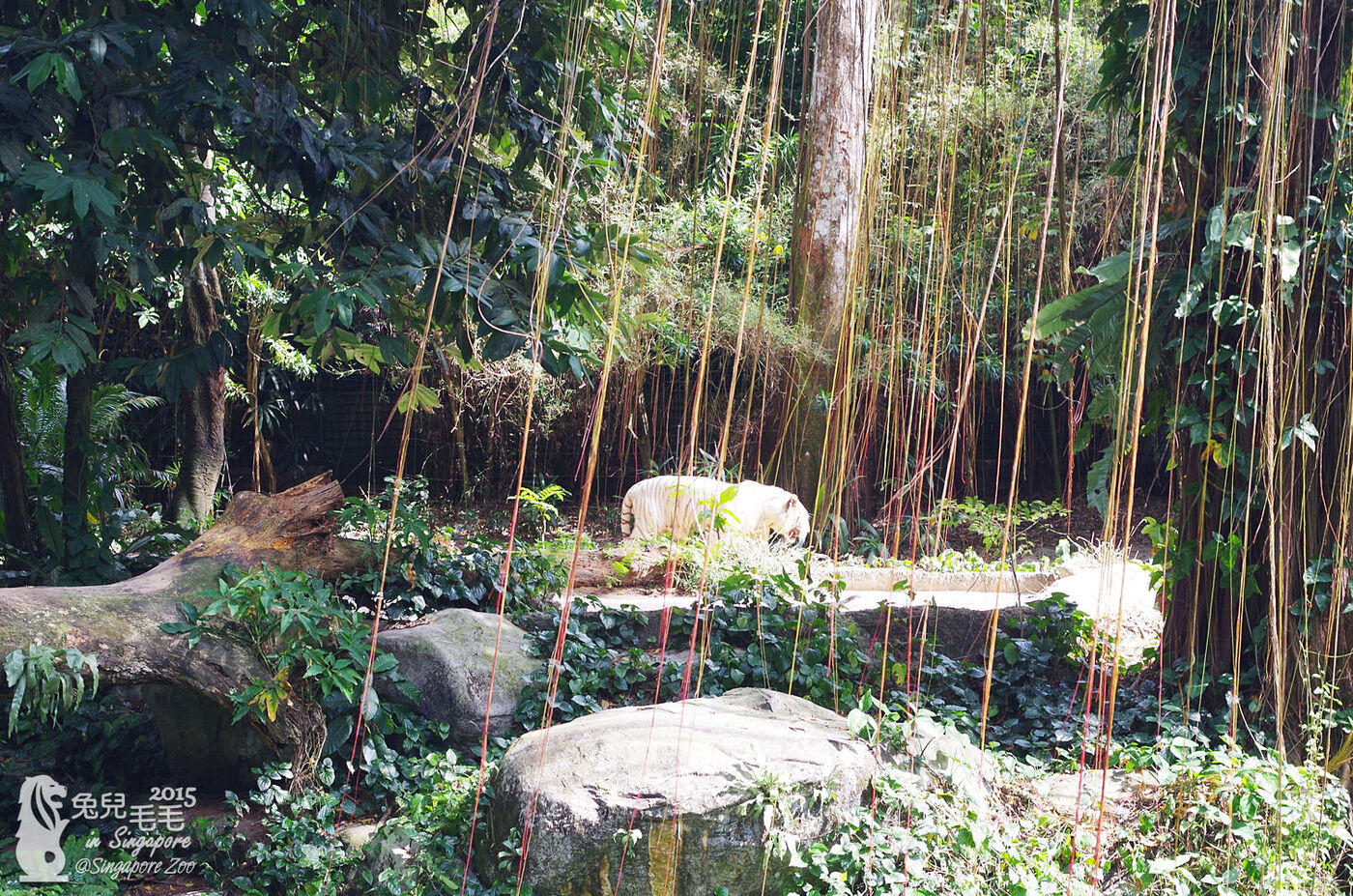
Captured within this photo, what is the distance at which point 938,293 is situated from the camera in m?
1.37

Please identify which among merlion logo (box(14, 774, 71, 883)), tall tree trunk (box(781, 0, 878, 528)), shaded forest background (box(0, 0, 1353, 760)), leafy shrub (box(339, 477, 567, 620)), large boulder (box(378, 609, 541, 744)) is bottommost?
merlion logo (box(14, 774, 71, 883))

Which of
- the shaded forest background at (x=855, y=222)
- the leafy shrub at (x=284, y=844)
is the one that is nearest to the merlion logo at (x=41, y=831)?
the leafy shrub at (x=284, y=844)

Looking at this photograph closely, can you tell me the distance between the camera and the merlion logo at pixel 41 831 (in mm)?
2062

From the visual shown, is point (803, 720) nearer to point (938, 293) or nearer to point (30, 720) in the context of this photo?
point (938, 293)

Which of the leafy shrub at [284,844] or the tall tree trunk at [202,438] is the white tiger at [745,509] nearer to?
the tall tree trunk at [202,438]

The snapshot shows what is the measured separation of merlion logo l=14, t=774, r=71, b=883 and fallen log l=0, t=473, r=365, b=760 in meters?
0.39

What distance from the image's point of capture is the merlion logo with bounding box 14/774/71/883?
2062 mm

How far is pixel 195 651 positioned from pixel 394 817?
1.90 feet

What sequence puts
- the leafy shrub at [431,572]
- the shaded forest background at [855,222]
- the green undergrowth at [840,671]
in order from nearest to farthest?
the shaded forest background at [855,222] < the green undergrowth at [840,671] < the leafy shrub at [431,572]

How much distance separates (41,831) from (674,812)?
62.1 inches

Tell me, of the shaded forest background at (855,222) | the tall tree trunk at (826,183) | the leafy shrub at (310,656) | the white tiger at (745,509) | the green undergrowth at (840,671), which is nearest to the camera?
the shaded forest background at (855,222)

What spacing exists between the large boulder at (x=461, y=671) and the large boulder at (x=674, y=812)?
796 millimetres

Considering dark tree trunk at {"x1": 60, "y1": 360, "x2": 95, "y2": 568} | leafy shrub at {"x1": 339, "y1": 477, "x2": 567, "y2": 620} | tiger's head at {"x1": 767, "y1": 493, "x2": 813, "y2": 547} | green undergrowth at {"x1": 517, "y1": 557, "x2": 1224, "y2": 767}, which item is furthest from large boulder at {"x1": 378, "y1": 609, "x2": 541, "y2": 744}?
tiger's head at {"x1": 767, "y1": 493, "x2": 813, "y2": 547}

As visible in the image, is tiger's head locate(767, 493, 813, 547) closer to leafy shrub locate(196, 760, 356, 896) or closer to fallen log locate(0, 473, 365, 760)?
fallen log locate(0, 473, 365, 760)
